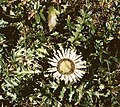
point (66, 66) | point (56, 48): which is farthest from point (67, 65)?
point (56, 48)

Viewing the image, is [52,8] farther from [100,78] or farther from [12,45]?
[100,78]

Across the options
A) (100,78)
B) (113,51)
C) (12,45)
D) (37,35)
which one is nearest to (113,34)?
(113,51)

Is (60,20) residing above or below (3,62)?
above

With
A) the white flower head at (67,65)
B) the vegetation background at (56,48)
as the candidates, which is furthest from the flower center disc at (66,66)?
the vegetation background at (56,48)

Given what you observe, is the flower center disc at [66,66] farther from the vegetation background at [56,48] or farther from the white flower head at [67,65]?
the vegetation background at [56,48]

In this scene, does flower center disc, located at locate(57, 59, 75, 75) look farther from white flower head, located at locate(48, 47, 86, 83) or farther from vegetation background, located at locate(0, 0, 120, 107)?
vegetation background, located at locate(0, 0, 120, 107)

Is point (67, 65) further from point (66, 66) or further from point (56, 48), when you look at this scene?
point (56, 48)
